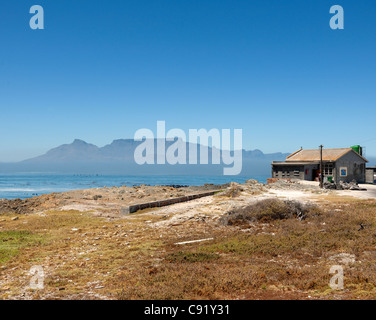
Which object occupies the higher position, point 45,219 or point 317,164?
point 317,164

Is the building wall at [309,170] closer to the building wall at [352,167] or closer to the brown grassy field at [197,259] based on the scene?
the building wall at [352,167]

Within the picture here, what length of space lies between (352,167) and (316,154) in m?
5.36

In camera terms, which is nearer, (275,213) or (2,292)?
(2,292)

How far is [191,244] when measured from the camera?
13891 mm

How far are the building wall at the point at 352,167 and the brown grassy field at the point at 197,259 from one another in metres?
30.2

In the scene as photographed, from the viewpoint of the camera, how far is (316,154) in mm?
49906

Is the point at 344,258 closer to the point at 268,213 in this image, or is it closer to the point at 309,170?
the point at 268,213

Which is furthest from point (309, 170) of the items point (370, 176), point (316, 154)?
point (370, 176)

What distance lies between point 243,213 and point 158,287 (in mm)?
10584

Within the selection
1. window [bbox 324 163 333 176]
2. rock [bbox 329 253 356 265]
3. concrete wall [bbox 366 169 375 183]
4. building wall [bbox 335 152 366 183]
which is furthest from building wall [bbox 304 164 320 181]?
rock [bbox 329 253 356 265]

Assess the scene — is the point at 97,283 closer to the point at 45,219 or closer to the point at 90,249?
the point at 90,249
